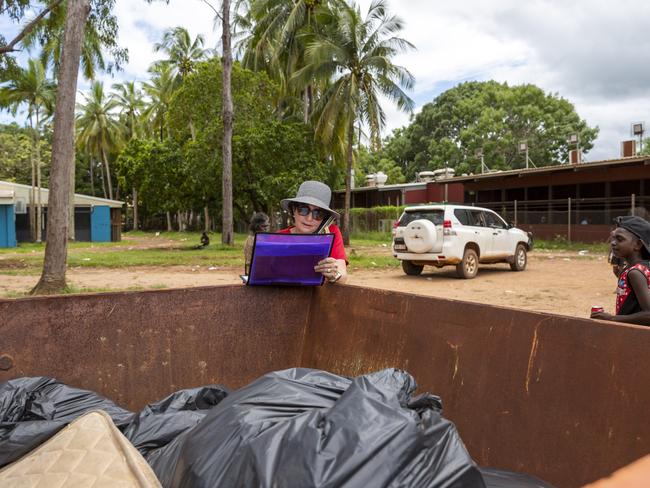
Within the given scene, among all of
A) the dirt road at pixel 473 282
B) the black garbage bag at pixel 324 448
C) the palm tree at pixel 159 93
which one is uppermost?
the palm tree at pixel 159 93

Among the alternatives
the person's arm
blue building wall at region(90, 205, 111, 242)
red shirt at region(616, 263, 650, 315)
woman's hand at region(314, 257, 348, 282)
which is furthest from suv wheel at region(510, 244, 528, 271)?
blue building wall at region(90, 205, 111, 242)

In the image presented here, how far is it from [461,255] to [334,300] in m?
8.95

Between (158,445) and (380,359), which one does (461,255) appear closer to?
(380,359)

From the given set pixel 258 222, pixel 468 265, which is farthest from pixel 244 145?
pixel 258 222

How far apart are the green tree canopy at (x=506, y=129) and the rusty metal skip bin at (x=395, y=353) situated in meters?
36.8

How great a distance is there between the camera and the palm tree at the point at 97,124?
→ 40.1m

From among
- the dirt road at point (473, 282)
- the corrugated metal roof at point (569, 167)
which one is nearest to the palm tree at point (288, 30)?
the corrugated metal roof at point (569, 167)

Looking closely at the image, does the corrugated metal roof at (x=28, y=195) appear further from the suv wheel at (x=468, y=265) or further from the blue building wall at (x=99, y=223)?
the suv wheel at (x=468, y=265)

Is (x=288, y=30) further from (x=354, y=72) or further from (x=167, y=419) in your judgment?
(x=167, y=419)

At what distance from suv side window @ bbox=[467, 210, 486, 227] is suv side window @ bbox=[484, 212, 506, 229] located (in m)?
0.23

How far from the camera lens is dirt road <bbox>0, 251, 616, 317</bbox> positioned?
30.3 feet

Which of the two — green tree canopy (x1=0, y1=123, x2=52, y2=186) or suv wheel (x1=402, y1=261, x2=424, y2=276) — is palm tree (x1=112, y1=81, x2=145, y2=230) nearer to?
green tree canopy (x1=0, y1=123, x2=52, y2=186)

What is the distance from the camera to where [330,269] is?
3.17m

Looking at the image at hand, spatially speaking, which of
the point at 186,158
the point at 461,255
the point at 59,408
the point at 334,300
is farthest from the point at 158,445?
the point at 186,158
